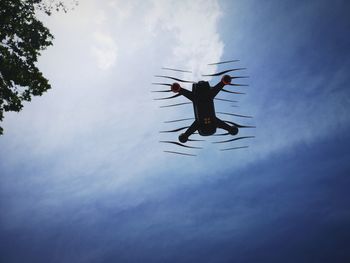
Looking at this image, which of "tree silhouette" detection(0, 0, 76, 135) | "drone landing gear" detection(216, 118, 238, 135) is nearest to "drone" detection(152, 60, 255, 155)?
"drone landing gear" detection(216, 118, 238, 135)

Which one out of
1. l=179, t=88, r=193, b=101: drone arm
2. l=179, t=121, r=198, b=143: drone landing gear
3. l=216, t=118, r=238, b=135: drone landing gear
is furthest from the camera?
l=216, t=118, r=238, b=135: drone landing gear

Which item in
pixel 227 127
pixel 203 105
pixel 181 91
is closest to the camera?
pixel 181 91

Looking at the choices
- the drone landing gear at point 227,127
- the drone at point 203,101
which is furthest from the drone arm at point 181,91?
the drone landing gear at point 227,127

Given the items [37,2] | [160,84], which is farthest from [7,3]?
[160,84]

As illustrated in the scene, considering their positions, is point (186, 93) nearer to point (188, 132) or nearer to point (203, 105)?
point (203, 105)

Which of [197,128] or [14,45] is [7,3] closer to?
[14,45]

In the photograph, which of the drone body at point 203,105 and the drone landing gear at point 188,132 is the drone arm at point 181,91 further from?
the drone landing gear at point 188,132

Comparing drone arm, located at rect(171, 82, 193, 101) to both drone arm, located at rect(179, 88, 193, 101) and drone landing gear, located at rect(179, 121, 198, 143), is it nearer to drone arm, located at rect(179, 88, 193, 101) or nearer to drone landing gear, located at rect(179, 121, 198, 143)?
drone arm, located at rect(179, 88, 193, 101)

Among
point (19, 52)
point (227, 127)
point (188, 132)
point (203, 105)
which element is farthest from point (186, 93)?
point (19, 52)
